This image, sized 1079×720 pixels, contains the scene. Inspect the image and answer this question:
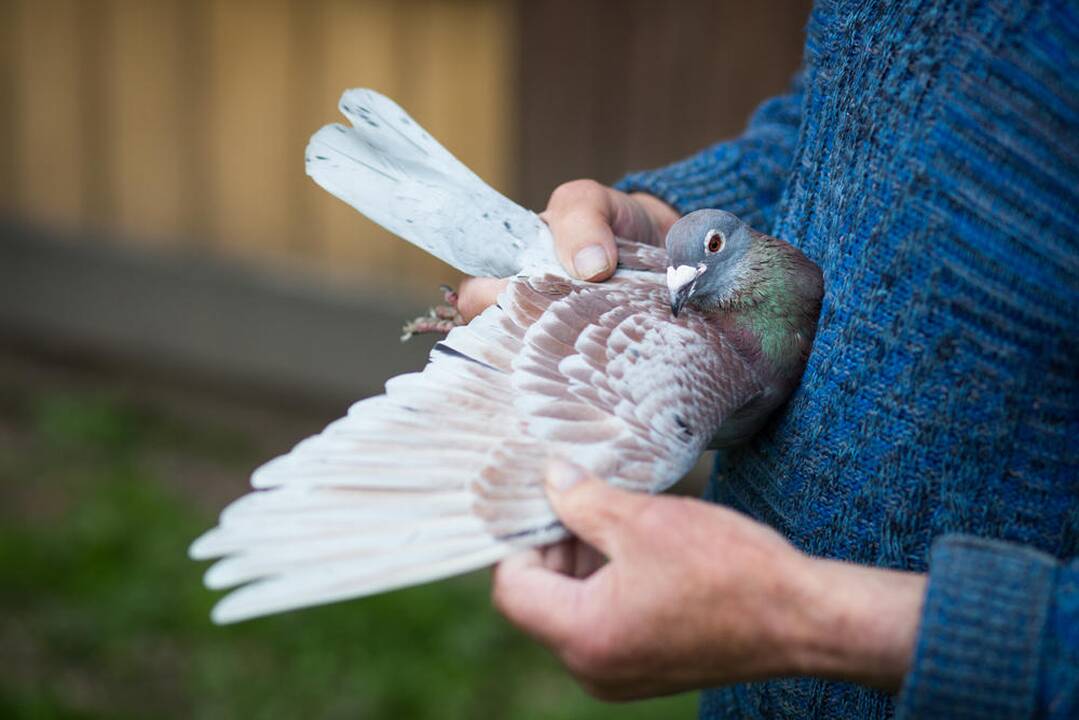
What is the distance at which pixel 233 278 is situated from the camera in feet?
17.0

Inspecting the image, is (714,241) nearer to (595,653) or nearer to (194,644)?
(595,653)

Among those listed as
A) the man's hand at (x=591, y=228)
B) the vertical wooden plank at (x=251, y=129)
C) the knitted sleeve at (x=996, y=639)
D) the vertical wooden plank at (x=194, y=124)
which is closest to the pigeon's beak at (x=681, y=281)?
the man's hand at (x=591, y=228)

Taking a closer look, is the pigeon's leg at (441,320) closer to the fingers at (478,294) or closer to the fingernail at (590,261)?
the fingers at (478,294)

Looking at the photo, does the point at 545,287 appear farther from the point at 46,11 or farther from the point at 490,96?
the point at 46,11

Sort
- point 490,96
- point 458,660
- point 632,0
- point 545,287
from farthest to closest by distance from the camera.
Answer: point 490,96 → point 632,0 → point 458,660 → point 545,287

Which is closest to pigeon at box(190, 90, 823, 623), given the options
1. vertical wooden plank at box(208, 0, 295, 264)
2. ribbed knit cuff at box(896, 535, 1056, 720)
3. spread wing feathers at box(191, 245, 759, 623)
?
spread wing feathers at box(191, 245, 759, 623)

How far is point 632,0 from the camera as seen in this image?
3.96 meters

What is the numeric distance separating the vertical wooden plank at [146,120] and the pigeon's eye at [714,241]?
3980mm

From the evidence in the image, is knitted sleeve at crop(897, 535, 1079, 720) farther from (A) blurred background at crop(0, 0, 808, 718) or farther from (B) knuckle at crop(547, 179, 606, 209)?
(A) blurred background at crop(0, 0, 808, 718)

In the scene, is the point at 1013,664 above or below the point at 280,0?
below

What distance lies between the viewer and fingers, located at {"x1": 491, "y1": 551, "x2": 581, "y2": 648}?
1.25m

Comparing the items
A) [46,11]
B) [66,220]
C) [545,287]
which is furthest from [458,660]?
[46,11]

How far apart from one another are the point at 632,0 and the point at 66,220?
10.5ft

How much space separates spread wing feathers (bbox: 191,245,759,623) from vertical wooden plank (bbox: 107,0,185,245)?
3978 millimetres
